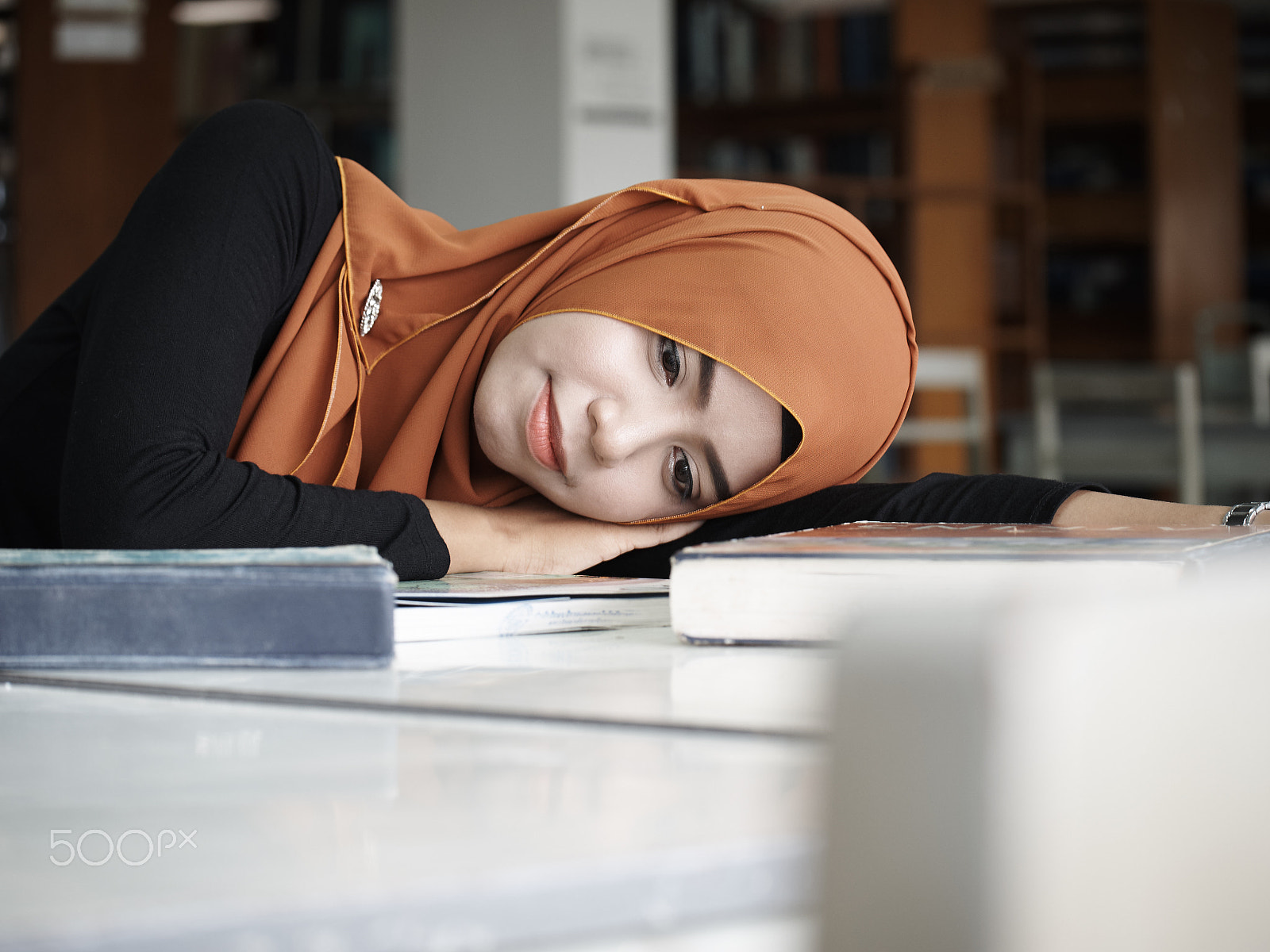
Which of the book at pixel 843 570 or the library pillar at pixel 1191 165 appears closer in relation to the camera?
the book at pixel 843 570

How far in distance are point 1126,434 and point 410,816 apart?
3.18m

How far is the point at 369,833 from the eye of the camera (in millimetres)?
220

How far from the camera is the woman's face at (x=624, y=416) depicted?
34.5 inches

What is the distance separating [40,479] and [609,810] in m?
0.90

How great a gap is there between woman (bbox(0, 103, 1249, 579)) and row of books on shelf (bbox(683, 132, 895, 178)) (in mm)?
4146

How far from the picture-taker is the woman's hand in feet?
2.78

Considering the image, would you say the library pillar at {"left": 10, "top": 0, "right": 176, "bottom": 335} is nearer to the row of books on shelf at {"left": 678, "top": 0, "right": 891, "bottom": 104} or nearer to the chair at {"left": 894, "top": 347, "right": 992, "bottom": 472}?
the row of books on shelf at {"left": 678, "top": 0, "right": 891, "bottom": 104}

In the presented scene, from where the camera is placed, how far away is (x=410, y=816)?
0.23m

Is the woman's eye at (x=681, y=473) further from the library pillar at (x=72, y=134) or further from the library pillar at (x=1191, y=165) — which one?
the library pillar at (x=1191, y=165)

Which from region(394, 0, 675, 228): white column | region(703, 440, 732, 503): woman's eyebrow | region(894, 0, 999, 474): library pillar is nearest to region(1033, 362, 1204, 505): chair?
region(394, 0, 675, 228): white column

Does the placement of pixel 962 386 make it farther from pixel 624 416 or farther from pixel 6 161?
pixel 6 161

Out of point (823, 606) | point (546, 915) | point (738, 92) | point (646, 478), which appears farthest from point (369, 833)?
point (738, 92)

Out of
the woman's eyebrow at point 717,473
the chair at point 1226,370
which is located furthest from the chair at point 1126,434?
the woman's eyebrow at point 717,473

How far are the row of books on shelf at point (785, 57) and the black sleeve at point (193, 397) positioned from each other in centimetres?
430
